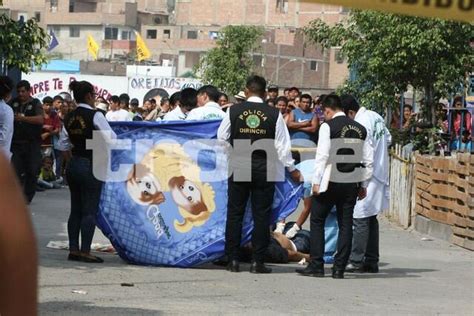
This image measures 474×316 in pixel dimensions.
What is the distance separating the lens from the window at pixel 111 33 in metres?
123

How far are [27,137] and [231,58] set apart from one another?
5063cm

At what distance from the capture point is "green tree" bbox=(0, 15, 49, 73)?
14.3m

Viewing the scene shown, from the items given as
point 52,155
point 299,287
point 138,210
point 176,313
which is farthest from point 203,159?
point 52,155

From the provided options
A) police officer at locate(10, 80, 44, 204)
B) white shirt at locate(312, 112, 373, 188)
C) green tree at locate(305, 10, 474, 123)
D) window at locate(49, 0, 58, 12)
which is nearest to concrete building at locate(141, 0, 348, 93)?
window at locate(49, 0, 58, 12)

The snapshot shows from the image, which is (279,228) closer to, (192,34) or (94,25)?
(192,34)

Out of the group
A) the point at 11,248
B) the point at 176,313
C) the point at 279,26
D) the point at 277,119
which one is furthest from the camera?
the point at 279,26

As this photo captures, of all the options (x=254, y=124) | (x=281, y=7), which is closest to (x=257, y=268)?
(x=254, y=124)

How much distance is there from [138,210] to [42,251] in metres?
1.31

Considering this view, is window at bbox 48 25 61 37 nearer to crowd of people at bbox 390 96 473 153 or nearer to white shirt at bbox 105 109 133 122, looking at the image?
white shirt at bbox 105 109 133 122

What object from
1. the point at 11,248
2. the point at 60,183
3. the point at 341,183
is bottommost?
the point at 60,183

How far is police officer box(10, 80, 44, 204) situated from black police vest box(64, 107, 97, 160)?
509 centimetres

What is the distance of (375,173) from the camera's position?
502 inches

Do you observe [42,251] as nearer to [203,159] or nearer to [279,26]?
[203,159]

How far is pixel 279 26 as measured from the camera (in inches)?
4171
